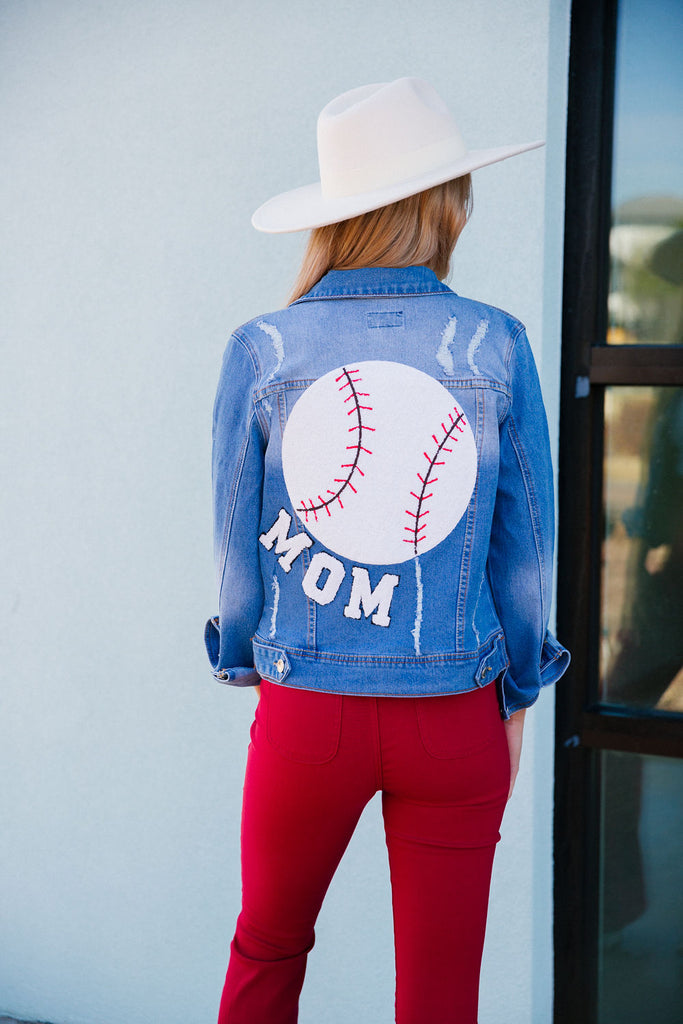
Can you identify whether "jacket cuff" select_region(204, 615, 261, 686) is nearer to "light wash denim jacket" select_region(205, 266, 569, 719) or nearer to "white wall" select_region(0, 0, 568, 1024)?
"light wash denim jacket" select_region(205, 266, 569, 719)

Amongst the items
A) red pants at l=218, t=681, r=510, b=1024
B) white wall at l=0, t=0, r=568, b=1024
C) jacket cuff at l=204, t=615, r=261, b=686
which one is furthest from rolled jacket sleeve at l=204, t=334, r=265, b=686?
white wall at l=0, t=0, r=568, b=1024

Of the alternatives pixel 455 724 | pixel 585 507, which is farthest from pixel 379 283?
pixel 585 507

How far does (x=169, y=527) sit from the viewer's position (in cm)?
205

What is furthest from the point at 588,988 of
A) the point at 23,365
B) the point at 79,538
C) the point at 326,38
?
the point at 326,38

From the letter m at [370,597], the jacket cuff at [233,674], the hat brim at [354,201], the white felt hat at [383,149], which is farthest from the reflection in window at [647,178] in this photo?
the jacket cuff at [233,674]

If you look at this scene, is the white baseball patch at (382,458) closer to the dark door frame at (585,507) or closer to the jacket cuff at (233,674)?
the jacket cuff at (233,674)

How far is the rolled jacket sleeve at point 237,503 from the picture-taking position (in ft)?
4.07

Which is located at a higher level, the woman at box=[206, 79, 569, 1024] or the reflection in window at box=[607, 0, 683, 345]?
the reflection in window at box=[607, 0, 683, 345]

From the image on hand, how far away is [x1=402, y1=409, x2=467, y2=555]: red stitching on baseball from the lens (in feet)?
3.83

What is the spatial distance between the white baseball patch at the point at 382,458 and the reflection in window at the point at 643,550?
2.75 feet

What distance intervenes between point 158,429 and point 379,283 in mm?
983

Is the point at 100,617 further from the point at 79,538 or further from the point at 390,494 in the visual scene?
the point at 390,494

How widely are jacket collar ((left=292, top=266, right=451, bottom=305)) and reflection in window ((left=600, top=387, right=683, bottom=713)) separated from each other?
83cm

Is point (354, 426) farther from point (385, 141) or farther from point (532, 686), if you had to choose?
point (532, 686)
